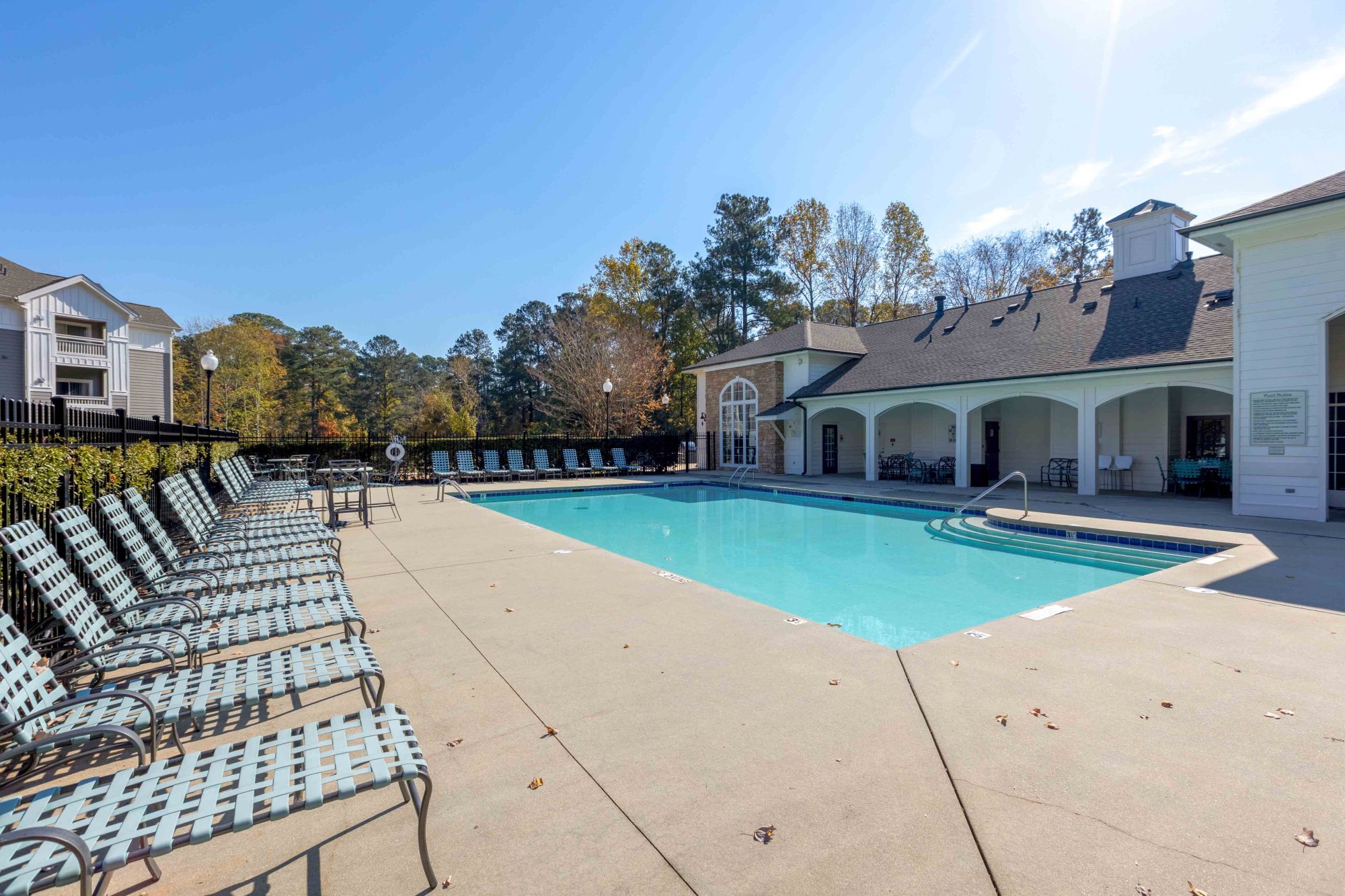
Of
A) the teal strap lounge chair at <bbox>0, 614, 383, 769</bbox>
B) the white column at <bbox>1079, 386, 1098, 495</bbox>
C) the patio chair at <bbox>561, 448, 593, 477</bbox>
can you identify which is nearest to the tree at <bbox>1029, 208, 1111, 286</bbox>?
the white column at <bbox>1079, 386, 1098, 495</bbox>

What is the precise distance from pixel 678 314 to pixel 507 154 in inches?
729

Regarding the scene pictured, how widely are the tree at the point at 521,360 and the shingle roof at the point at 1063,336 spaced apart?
2367cm

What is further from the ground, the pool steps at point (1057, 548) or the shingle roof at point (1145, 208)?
the shingle roof at point (1145, 208)

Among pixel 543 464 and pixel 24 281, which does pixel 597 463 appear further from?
pixel 24 281

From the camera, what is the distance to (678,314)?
33.4 m

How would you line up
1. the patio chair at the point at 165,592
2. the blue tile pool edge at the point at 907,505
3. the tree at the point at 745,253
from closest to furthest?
1. the patio chair at the point at 165,592
2. the blue tile pool edge at the point at 907,505
3. the tree at the point at 745,253

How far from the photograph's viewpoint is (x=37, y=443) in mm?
3926

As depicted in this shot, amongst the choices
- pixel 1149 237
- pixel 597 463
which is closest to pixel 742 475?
pixel 597 463

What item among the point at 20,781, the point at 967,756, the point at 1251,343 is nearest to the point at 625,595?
the point at 967,756

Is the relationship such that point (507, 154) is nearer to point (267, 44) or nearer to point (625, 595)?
point (267, 44)

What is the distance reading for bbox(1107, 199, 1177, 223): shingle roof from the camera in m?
16.2

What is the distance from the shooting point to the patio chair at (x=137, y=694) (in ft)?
6.27

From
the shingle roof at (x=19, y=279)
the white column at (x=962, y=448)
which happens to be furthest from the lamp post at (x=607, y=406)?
the shingle roof at (x=19, y=279)

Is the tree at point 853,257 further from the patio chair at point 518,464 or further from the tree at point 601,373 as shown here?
the patio chair at point 518,464
